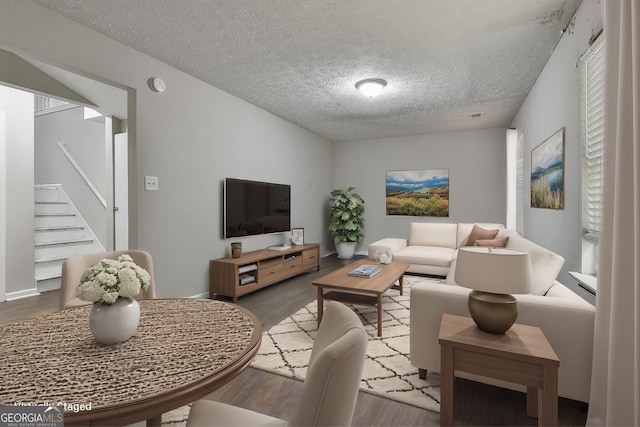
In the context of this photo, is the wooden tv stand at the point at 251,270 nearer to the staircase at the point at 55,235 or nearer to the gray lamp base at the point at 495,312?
the staircase at the point at 55,235

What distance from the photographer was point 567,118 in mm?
2449

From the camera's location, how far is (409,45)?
2.80 meters

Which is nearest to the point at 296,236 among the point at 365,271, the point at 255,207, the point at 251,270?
the point at 255,207

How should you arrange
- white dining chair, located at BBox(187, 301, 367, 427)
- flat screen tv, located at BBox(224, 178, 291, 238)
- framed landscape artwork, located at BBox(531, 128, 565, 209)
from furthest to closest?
flat screen tv, located at BBox(224, 178, 291, 238) < framed landscape artwork, located at BBox(531, 128, 565, 209) < white dining chair, located at BBox(187, 301, 367, 427)

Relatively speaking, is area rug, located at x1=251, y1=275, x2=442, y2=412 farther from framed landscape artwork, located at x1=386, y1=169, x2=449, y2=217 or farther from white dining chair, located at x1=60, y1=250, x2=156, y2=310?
framed landscape artwork, located at x1=386, y1=169, x2=449, y2=217

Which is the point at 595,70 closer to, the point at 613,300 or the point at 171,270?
the point at 613,300

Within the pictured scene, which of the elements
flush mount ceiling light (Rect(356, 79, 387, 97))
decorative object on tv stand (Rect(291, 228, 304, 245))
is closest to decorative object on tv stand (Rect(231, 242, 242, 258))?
decorative object on tv stand (Rect(291, 228, 304, 245))

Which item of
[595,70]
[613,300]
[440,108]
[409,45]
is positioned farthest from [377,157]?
[613,300]

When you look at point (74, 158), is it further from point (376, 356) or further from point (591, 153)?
point (591, 153)

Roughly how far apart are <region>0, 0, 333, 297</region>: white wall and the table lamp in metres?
2.86

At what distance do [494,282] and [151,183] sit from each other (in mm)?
3053

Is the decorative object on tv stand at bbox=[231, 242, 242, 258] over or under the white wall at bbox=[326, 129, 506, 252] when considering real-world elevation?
under

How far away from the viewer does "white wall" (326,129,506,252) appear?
586 cm

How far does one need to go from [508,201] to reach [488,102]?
166 cm
